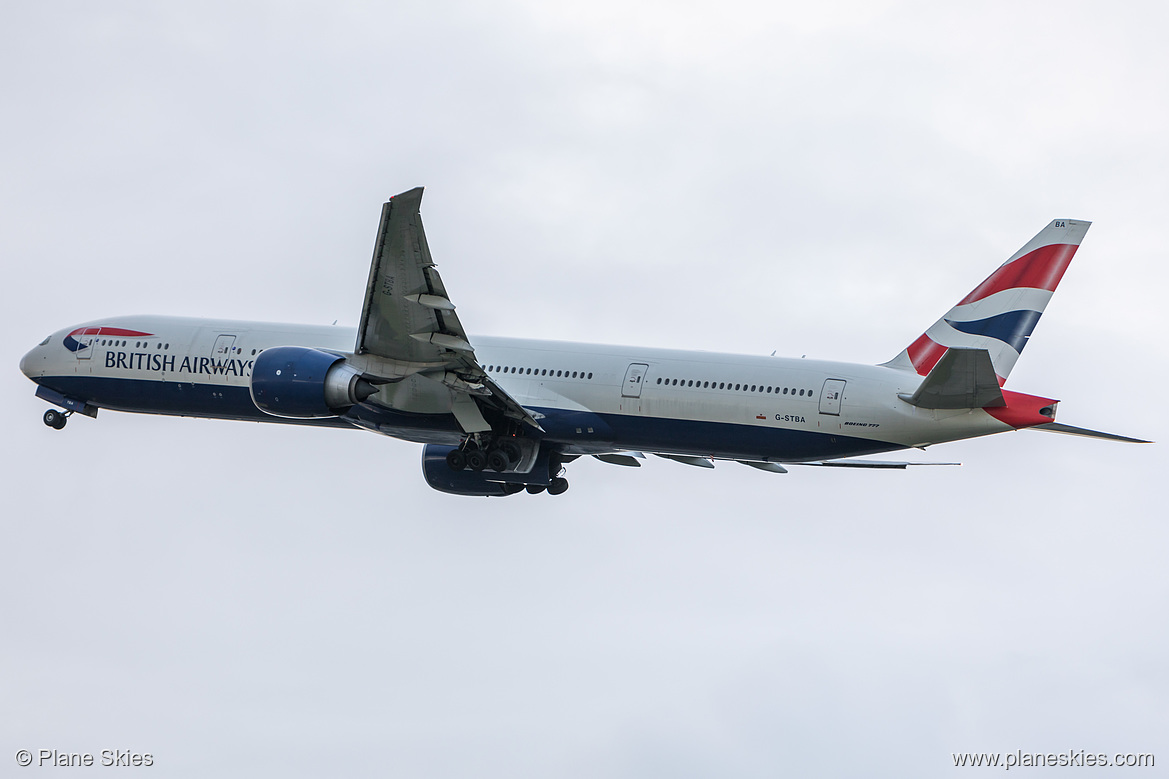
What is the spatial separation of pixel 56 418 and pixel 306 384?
38.7 ft

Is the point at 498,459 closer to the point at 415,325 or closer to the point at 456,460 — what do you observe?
the point at 456,460

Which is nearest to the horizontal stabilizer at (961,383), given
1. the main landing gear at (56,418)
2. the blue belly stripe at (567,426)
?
the blue belly stripe at (567,426)

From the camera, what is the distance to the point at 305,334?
4019 cm

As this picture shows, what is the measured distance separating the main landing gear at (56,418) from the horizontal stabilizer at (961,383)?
25.8 metres

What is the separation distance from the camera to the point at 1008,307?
1462 inches

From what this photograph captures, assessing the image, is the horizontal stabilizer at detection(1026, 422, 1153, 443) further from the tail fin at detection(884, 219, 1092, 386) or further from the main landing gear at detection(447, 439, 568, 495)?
the main landing gear at detection(447, 439, 568, 495)

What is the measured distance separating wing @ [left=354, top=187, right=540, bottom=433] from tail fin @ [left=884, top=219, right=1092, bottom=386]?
10954mm

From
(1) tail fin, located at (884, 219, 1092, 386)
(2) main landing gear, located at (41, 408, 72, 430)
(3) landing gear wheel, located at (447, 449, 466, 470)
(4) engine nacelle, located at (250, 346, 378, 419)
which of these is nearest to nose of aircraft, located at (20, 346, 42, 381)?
(2) main landing gear, located at (41, 408, 72, 430)

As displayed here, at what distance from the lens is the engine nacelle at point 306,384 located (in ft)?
117

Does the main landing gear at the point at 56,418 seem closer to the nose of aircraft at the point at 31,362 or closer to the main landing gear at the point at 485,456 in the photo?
the nose of aircraft at the point at 31,362

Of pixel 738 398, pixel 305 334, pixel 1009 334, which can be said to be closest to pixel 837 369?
pixel 738 398

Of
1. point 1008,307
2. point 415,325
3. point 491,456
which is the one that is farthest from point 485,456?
point 1008,307

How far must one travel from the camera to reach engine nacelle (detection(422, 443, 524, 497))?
4247cm

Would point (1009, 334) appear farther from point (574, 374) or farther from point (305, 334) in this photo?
point (305, 334)
